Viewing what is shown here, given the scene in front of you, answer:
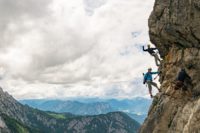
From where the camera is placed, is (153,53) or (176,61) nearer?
(176,61)

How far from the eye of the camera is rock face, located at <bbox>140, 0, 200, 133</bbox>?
139 feet

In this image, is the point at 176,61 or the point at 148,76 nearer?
the point at 176,61

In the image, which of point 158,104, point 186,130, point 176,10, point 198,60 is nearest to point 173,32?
point 176,10

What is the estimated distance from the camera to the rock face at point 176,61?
42347 millimetres

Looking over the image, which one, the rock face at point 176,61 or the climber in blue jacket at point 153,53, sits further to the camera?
the climber in blue jacket at point 153,53

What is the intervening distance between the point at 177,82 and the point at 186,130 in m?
7.99

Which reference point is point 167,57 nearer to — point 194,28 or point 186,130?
point 194,28

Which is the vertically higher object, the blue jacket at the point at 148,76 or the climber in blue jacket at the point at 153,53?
the climber in blue jacket at the point at 153,53

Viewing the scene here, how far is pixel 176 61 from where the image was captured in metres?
48.3

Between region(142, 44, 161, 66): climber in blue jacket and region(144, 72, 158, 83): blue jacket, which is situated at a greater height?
region(142, 44, 161, 66): climber in blue jacket

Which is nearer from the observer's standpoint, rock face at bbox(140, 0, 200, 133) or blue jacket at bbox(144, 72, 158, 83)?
rock face at bbox(140, 0, 200, 133)

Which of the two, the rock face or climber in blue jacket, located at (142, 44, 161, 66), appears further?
climber in blue jacket, located at (142, 44, 161, 66)

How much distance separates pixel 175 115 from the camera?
44094mm

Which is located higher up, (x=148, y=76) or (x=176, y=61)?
(x=176, y=61)
